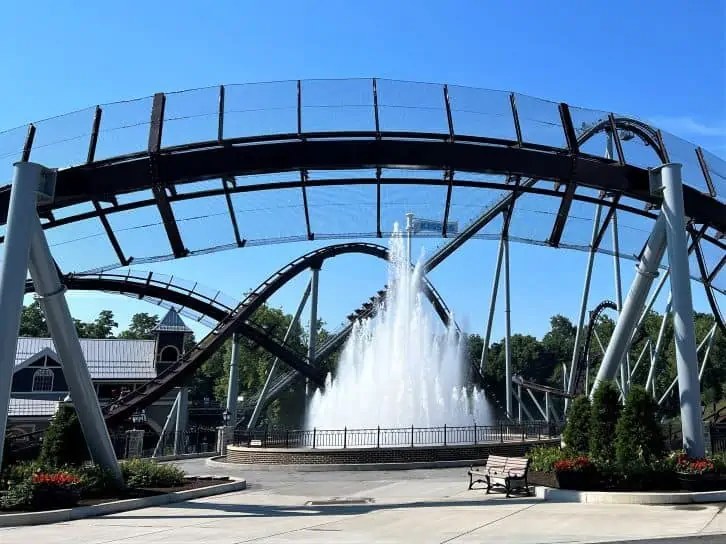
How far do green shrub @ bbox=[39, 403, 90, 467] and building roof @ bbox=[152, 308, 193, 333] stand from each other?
40.5 meters

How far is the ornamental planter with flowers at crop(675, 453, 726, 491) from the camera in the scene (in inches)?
465

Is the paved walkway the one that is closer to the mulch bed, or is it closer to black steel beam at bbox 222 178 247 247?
the mulch bed

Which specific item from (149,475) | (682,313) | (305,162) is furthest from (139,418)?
(682,313)

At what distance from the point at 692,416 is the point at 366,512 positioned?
6.85 metres

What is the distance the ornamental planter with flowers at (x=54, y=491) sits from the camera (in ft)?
36.2

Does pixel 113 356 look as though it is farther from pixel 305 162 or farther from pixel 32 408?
pixel 305 162

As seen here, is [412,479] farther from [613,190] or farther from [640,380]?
[640,380]

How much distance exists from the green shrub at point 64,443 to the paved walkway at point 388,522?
2245 millimetres

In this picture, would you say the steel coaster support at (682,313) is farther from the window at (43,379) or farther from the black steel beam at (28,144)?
the window at (43,379)

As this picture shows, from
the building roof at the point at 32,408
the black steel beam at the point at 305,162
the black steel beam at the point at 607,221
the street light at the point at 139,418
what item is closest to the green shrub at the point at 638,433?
the black steel beam at the point at 607,221

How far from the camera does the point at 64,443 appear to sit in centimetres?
1298

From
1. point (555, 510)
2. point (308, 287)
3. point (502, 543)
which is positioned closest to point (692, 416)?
point (555, 510)

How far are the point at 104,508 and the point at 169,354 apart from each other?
4373 cm

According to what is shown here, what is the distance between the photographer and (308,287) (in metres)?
47.2
